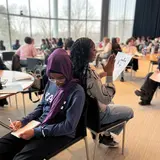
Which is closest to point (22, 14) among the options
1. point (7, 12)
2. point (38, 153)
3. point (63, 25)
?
point (7, 12)

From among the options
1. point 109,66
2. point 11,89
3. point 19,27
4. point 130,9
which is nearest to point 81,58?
point 109,66

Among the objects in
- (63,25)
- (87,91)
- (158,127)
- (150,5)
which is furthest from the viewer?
(150,5)

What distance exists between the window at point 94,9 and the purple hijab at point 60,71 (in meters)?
8.42

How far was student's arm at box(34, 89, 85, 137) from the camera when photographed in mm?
1180

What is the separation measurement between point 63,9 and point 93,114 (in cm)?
768

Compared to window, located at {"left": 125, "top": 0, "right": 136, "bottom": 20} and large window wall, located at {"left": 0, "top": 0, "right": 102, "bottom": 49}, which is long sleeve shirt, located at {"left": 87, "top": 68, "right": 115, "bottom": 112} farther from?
window, located at {"left": 125, "top": 0, "right": 136, "bottom": 20}

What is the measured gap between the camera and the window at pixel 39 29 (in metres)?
7.22

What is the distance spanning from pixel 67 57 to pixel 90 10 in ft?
28.2

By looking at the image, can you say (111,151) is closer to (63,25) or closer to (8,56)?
(8,56)

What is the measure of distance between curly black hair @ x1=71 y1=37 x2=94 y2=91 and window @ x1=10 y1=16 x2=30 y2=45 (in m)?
5.73

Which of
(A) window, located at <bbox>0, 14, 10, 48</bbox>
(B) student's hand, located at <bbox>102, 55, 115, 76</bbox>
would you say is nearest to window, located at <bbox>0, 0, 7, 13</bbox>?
(A) window, located at <bbox>0, 14, 10, 48</bbox>

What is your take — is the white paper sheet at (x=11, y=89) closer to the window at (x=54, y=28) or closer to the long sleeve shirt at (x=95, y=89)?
the long sleeve shirt at (x=95, y=89)

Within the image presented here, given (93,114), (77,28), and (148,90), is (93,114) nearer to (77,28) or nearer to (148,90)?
(148,90)

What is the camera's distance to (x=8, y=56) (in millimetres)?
4523
